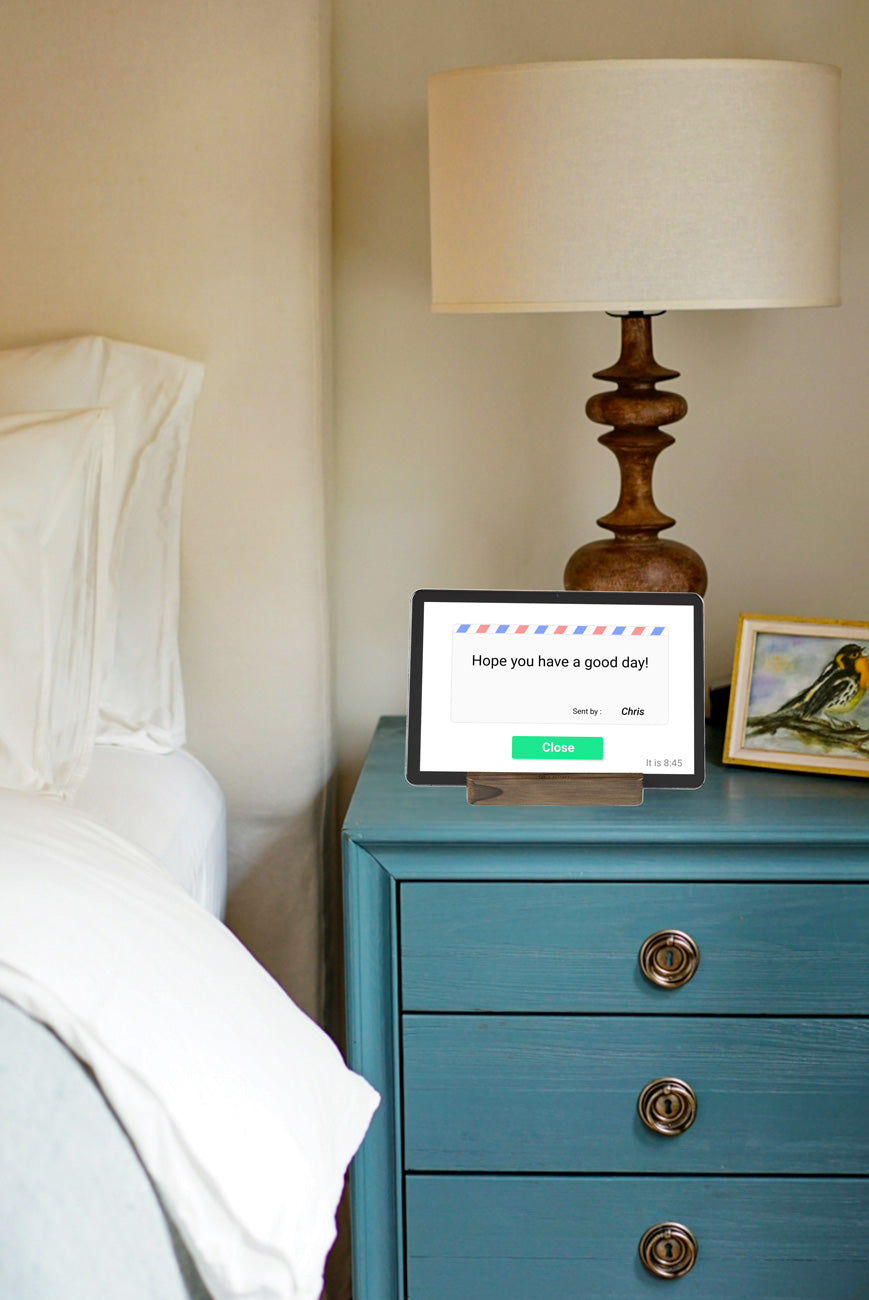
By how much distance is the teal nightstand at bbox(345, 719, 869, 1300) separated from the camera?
1157 mm

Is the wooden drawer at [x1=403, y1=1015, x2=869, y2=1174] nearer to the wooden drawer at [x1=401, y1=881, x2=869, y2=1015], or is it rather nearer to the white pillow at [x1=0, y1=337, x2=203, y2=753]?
the wooden drawer at [x1=401, y1=881, x2=869, y2=1015]

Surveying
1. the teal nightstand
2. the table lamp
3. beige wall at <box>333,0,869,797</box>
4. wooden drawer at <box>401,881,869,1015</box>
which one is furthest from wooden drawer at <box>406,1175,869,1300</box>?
the table lamp

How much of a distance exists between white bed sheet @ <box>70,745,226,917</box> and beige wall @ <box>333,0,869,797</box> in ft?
0.96

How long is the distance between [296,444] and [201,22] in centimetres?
46

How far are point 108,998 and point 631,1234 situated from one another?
692mm

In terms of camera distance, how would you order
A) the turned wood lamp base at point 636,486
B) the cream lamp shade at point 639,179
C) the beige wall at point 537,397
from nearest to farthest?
1. the cream lamp shade at point 639,179
2. the turned wood lamp base at point 636,486
3. the beige wall at point 537,397

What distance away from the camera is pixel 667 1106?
46.5 inches

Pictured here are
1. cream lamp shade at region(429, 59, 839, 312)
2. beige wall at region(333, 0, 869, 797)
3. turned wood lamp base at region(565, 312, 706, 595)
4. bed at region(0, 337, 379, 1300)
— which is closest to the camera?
bed at region(0, 337, 379, 1300)

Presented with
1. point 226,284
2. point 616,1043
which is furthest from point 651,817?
point 226,284

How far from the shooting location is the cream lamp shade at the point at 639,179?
1.10m

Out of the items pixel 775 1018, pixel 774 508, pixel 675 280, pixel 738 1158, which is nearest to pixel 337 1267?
pixel 738 1158

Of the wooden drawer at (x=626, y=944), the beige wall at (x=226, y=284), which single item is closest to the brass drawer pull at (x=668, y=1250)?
the wooden drawer at (x=626, y=944)

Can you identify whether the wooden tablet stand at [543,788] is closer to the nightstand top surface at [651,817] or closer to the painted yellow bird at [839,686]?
the nightstand top surface at [651,817]

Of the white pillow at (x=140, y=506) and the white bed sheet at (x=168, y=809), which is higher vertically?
the white pillow at (x=140, y=506)
